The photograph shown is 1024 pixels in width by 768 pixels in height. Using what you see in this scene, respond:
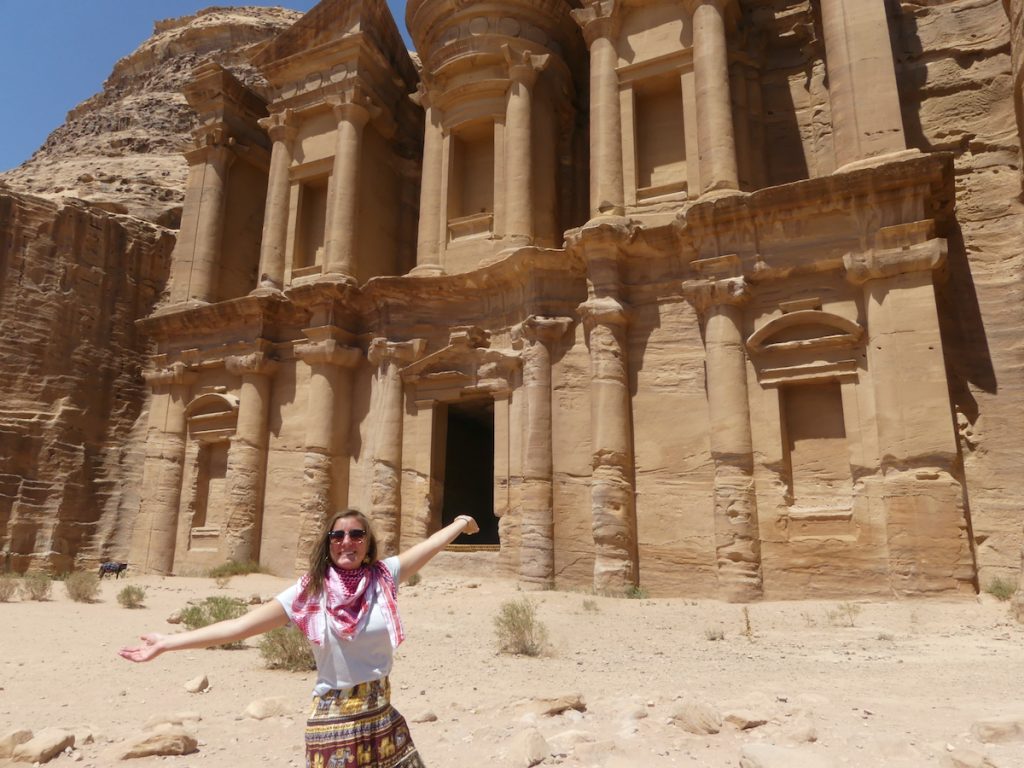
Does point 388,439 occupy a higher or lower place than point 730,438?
higher

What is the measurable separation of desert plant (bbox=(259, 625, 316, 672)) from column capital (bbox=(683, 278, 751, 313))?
27.1 ft

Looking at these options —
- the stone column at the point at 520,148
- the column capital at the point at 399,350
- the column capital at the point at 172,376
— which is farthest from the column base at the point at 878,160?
the column capital at the point at 172,376

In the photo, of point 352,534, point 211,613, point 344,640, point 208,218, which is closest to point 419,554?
point 352,534

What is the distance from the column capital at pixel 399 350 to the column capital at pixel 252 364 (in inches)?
118

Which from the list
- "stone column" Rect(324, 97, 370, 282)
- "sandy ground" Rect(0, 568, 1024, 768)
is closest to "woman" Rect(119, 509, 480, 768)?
"sandy ground" Rect(0, 568, 1024, 768)

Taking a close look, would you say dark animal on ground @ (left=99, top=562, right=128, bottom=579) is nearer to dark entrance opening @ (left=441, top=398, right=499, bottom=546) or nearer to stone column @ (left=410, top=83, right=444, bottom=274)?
dark entrance opening @ (left=441, top=398, right=499, bottom=546)

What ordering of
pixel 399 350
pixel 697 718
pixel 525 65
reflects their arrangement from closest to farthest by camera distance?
pixel 697 718, pixel 399 350, pixel 525 65

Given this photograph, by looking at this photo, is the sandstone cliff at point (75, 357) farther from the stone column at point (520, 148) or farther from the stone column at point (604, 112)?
the stone column at point (604, 112)

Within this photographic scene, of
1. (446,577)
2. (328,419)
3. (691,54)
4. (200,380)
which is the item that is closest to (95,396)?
(200,380)

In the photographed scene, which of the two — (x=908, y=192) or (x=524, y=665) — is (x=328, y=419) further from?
(x=908, y=192)

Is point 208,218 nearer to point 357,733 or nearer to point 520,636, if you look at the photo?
point 520,636

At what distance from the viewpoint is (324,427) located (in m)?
15.6

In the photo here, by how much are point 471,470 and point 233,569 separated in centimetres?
599

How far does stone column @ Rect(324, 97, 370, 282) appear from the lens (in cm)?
1656
